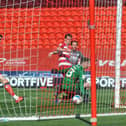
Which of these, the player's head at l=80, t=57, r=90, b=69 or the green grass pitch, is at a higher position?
the player's head at l=80, t=57, r=90, b=69

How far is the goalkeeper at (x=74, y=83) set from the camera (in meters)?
10.4

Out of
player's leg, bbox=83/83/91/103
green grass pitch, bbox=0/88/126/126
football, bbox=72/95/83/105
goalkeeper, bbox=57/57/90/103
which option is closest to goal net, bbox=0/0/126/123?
player's leg, bbox=83/83/91/103

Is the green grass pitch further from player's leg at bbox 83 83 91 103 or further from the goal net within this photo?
the goal net

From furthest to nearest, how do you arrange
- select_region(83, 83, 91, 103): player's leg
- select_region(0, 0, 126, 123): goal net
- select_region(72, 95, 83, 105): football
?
select_region(0, 0, 126, 123): goal net
select_region(83, 83, 91, 103): player's leg
select_region(72, 95, 83, 105): football

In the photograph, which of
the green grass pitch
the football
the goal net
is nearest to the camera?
the green grass pitch

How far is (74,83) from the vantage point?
10477mm

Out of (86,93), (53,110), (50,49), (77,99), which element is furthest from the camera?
(50,49)

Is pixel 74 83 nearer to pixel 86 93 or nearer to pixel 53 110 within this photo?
pixel 86 93

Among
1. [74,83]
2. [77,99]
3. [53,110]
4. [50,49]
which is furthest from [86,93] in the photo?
[50,49]

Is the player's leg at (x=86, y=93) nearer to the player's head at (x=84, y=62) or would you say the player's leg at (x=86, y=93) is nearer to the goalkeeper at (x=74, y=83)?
the goalkeeper at (x=74, y=83)

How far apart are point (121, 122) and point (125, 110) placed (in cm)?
140

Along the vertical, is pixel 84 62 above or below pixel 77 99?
above

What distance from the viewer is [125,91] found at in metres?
12.5

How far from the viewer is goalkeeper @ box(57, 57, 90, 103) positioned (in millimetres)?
10414
